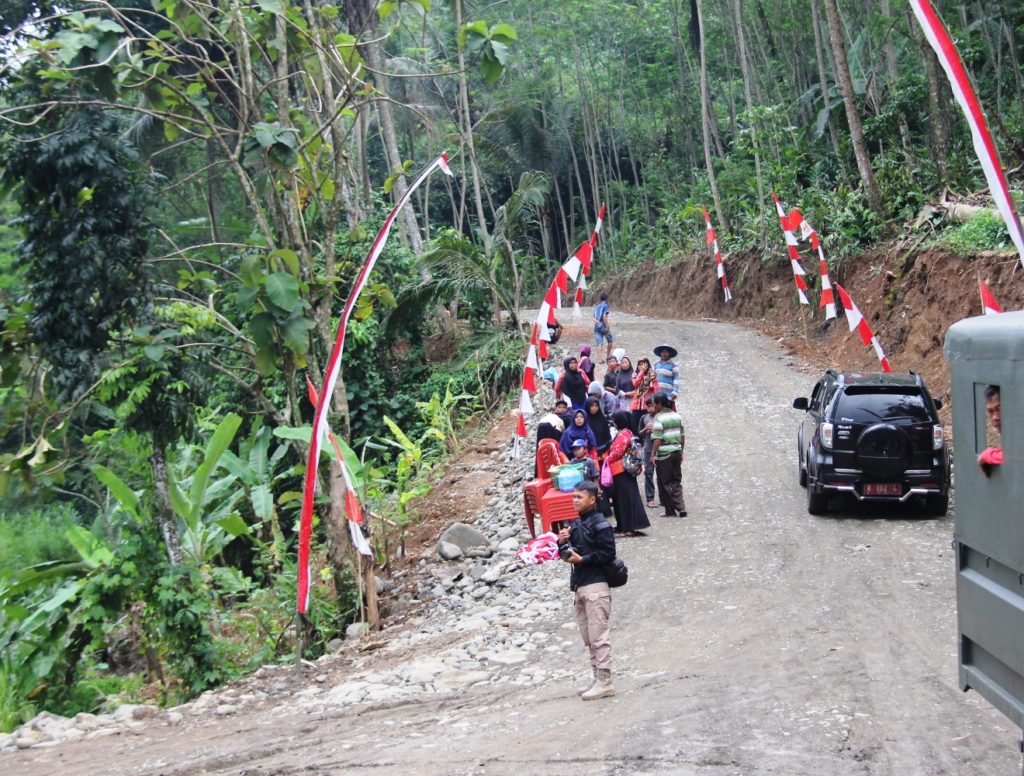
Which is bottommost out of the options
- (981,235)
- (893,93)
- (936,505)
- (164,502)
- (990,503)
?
(936,505)

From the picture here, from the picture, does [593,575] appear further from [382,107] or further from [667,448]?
[382,107]

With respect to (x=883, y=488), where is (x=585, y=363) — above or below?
above

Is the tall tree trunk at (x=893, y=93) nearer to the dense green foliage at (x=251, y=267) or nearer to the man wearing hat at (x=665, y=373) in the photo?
the dense green foliage at (x=251, y=267)

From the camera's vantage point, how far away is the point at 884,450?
11.8 m

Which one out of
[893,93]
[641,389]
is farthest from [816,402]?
[893,93]

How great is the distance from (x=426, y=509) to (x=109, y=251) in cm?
642

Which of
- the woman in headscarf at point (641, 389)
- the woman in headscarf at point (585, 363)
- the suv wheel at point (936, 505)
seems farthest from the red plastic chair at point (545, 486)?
the suv wheel at point (936, 505)

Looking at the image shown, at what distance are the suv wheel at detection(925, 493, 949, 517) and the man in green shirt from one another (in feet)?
9.26

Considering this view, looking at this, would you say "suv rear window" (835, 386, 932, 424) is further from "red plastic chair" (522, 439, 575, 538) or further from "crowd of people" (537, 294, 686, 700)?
"red plastic chair" (522, 439, 575, 538)

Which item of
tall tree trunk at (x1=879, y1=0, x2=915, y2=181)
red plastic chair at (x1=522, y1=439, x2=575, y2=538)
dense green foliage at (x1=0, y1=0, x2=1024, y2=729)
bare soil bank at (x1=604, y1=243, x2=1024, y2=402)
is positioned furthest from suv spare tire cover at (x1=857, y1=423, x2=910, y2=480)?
tall tree trunk at (x1=879, y1=0, x2=915, y2=181)

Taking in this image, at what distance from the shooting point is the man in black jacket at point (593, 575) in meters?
7.31

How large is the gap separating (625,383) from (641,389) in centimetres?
95

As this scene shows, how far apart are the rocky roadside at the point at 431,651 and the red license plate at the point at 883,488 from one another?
141 inches

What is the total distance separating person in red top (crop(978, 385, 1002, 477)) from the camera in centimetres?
493
